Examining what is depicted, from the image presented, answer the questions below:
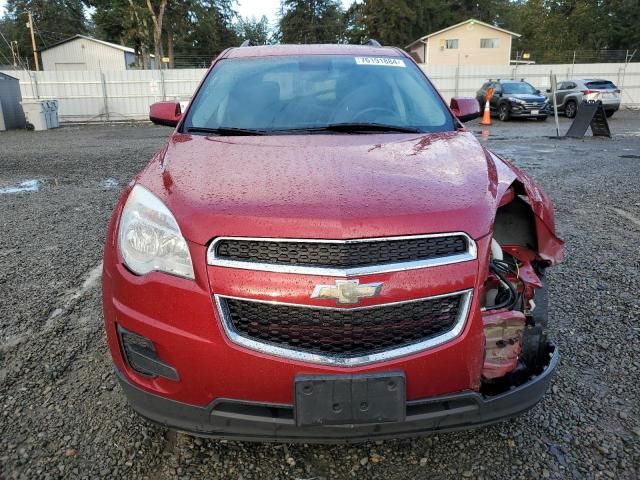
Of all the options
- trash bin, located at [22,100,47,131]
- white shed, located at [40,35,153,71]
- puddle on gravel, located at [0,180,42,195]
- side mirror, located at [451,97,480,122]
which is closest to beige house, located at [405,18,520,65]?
white shed, located at [40,35,153,71]

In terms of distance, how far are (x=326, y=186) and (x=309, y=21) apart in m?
62.2

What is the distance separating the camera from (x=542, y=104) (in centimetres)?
1959

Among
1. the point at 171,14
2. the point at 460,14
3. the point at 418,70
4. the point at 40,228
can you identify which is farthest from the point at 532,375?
the point at 460,14

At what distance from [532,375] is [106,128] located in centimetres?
2060

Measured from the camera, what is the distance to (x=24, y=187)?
7855 millimetres

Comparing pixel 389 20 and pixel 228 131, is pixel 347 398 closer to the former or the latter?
pixel 228 131

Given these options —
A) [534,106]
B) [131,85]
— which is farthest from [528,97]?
[131,85]

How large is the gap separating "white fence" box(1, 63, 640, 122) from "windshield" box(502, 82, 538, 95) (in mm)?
4080

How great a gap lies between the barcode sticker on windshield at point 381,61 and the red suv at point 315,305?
1.57m

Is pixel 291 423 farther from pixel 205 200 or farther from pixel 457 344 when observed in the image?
pixel 205 200

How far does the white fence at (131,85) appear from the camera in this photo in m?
22.2


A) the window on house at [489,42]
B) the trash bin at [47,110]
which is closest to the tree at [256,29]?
the window on house at [489,42]

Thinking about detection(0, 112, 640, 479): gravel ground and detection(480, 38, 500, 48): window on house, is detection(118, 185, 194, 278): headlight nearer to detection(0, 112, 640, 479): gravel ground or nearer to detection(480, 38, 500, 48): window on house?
detection(0, 112, 640, 479): gravel ground

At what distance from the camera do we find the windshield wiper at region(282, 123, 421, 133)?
282 centimetres
